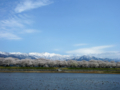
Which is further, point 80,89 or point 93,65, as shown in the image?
point 93,65

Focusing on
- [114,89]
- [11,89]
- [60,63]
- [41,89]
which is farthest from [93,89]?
[60,63]

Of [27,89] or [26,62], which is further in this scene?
[26,62]

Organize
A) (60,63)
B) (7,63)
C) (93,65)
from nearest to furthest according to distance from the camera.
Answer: (7,63) < (93,65) < (60,63)

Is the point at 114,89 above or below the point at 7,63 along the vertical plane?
below

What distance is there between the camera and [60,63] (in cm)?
11706

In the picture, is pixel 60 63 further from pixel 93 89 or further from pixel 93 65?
pixel 93 89

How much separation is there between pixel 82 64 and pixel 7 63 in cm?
5453

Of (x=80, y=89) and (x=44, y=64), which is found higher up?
(x=44, y=64)

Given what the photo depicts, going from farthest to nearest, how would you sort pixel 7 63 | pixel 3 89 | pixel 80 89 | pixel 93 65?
pixel 93 65 → pixel 7 63 → pixel 80 89 → pixel 3 89

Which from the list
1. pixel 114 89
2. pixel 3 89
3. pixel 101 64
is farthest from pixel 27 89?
pixel 101 64

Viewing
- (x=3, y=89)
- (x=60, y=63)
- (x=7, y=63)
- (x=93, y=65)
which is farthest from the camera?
(x=60, y=63)

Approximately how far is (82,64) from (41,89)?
90782mm

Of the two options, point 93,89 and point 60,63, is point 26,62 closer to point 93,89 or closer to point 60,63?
point 60,63

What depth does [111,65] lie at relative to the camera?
116m
